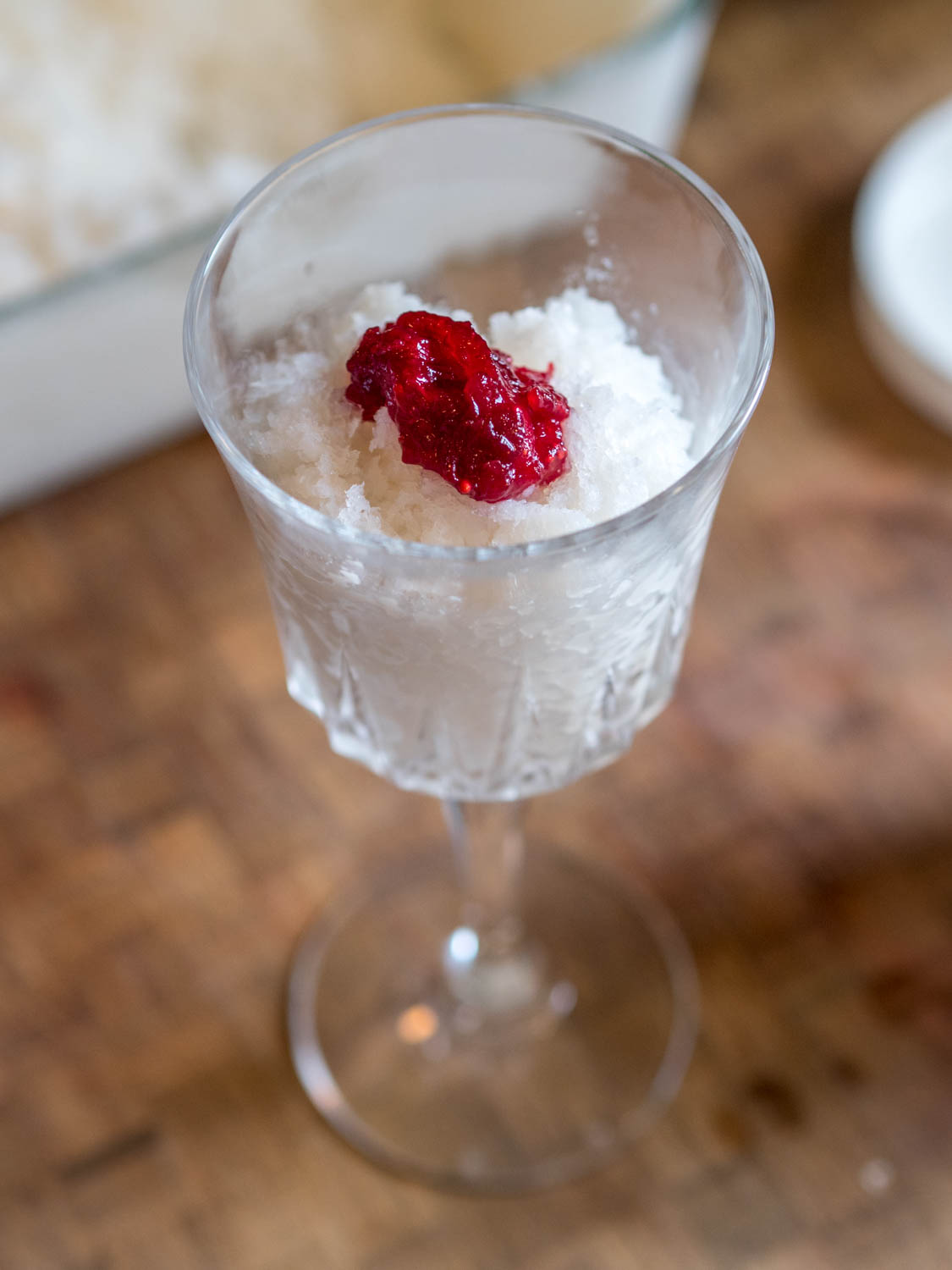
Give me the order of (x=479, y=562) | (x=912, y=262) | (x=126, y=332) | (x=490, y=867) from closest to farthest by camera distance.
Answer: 1. (x=479, y=562)
2. (x=490, y=867)
3. (x=126, y=332)
4. (x=912, y=262)

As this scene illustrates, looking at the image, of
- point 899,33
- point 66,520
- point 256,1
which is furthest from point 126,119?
point 899,33

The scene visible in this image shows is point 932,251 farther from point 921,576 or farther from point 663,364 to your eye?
point 663,364

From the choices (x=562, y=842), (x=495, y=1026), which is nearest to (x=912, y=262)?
(x=562, y=842)

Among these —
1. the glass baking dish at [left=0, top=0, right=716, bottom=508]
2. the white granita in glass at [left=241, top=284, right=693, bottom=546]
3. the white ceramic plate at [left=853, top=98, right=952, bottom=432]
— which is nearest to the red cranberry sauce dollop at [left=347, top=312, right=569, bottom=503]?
the white granita in glass at [left=241, top=284, right=693, bottom=546]

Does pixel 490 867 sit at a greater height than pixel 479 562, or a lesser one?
lesser

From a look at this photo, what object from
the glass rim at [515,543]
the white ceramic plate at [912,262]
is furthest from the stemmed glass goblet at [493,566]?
the white ceramic plate at [912,262]

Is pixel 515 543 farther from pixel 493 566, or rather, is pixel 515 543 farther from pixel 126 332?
pixel 126 332
